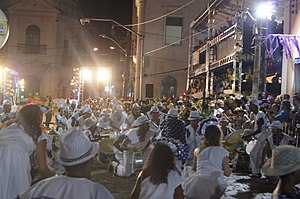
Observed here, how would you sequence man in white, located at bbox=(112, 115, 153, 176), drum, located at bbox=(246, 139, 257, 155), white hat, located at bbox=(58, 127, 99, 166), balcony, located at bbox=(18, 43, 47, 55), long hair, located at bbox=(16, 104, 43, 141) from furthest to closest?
1. balcony, located at bbox=(18, 43, 47, 55)
2. drum, located at bbox=(246, 139, 257, 155)
3. man in white, located at bbox=(112, 115, 153, 176)
4. long hair, located at bbox=(16, 104, 43, 141)
5. white hat, located at bbox=(58, 127, 99, 166)

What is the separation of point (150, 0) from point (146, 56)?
5.63 meters

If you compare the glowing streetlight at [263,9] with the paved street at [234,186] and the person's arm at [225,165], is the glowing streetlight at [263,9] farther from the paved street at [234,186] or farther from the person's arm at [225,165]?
the person's arm at [225,165]

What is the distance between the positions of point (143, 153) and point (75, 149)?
7.11 m

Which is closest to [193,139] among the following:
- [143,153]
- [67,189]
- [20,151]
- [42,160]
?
[143,153]

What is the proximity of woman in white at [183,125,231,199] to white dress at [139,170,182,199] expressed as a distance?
1.70 metres

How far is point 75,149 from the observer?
308 cm

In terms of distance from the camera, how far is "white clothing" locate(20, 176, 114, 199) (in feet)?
9.47

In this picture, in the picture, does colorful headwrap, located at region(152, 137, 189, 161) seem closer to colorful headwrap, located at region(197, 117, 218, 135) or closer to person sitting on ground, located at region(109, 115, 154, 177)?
person sitting on ground, located at region(109, 115, 154, 177)

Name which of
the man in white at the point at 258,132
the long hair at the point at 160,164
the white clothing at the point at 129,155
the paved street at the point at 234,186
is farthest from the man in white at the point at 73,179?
the man in white at the point at 258,132

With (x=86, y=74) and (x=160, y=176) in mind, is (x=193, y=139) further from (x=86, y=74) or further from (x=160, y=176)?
(x=86, y=74)

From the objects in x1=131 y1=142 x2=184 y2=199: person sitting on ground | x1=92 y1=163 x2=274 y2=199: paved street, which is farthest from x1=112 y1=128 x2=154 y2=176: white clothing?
x1=131 y1=142 x2=184 y2=199: person sitting on ground

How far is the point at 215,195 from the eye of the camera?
21.4 ft

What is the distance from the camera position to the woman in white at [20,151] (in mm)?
4516

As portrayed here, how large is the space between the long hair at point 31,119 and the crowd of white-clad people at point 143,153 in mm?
11
